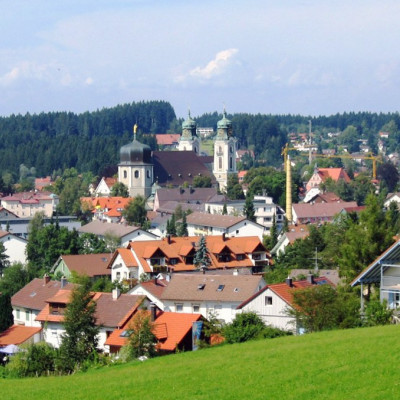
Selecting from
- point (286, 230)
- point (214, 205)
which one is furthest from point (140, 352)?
point (214, 205)

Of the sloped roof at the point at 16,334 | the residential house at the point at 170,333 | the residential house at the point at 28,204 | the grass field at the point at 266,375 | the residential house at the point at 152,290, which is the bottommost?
the residential house at the point at 28,204

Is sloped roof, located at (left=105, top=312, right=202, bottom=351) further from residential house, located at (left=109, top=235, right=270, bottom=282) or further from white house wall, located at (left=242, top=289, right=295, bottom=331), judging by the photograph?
residential house, located at (left=109, top=235, right=270, bottom=282)

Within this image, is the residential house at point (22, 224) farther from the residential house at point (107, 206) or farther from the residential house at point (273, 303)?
the residential house at point (273, 303)

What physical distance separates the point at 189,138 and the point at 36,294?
347 feet

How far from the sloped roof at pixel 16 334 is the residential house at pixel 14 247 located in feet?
85.3

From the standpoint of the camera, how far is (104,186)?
11719 cm

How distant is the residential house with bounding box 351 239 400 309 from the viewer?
71.4 ft

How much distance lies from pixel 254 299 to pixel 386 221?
4923 mm

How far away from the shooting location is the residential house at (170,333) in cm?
2870

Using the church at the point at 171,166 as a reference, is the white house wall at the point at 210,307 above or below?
below

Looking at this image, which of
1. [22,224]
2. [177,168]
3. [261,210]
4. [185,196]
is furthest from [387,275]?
[177,168]

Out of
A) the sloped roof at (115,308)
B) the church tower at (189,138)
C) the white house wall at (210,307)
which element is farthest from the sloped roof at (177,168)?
the sloped roof at (115,308)

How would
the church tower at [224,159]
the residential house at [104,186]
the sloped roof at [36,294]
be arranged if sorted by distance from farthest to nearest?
the church tower at [224,159], the residential house at [104,186], the sloped roof at [36,294]

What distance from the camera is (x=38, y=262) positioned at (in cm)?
5769
